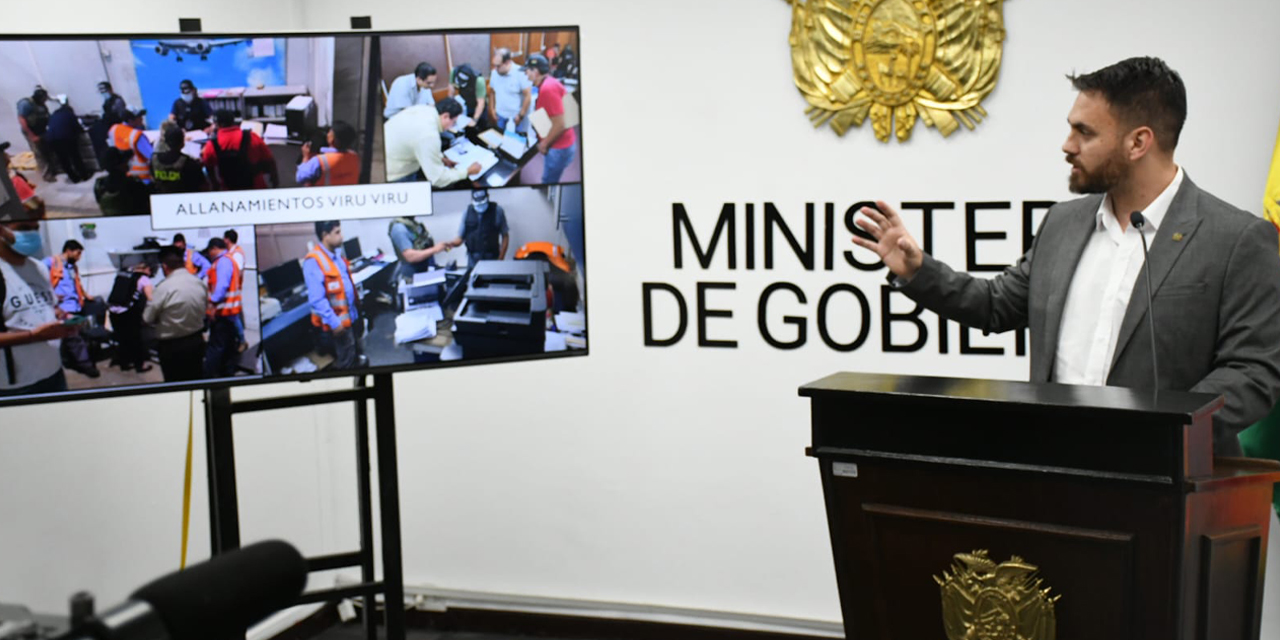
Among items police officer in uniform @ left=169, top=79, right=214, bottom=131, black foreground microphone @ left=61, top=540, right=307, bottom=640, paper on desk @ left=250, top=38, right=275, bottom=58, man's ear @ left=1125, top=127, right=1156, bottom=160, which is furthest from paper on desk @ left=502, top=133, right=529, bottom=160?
black foreground microphone @ left=61, top=540, right=307, bottom=640

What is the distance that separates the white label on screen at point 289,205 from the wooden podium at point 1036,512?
1173 mm

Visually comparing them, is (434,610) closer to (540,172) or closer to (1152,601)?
(540,172)

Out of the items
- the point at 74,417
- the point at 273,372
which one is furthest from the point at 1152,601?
the point at 74,417

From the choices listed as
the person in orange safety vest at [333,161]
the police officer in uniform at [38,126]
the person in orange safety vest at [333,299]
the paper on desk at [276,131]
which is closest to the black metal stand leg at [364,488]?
the person in orange safety vest at [333,299]

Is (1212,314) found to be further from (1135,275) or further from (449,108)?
(449,108)

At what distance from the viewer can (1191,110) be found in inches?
132

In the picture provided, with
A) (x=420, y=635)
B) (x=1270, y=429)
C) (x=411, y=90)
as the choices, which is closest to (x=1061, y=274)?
(x=1270, y=429)

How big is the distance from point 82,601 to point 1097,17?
3179 millimetres

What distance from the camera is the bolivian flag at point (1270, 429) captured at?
303 centimetres

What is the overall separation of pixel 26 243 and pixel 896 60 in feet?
7.72

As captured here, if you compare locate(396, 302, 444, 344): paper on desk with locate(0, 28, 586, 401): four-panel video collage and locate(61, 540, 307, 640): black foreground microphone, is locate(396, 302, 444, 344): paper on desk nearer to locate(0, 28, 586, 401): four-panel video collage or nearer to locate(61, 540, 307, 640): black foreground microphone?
locate(0, 28, 586, 401): four-panel video collage

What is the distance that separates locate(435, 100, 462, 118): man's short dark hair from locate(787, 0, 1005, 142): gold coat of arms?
4.26 feet

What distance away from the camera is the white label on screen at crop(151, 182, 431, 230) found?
2.63m

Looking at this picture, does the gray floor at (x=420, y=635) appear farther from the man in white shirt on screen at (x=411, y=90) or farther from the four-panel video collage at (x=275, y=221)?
the man in white shirt on screen at (x=411, y=90)
